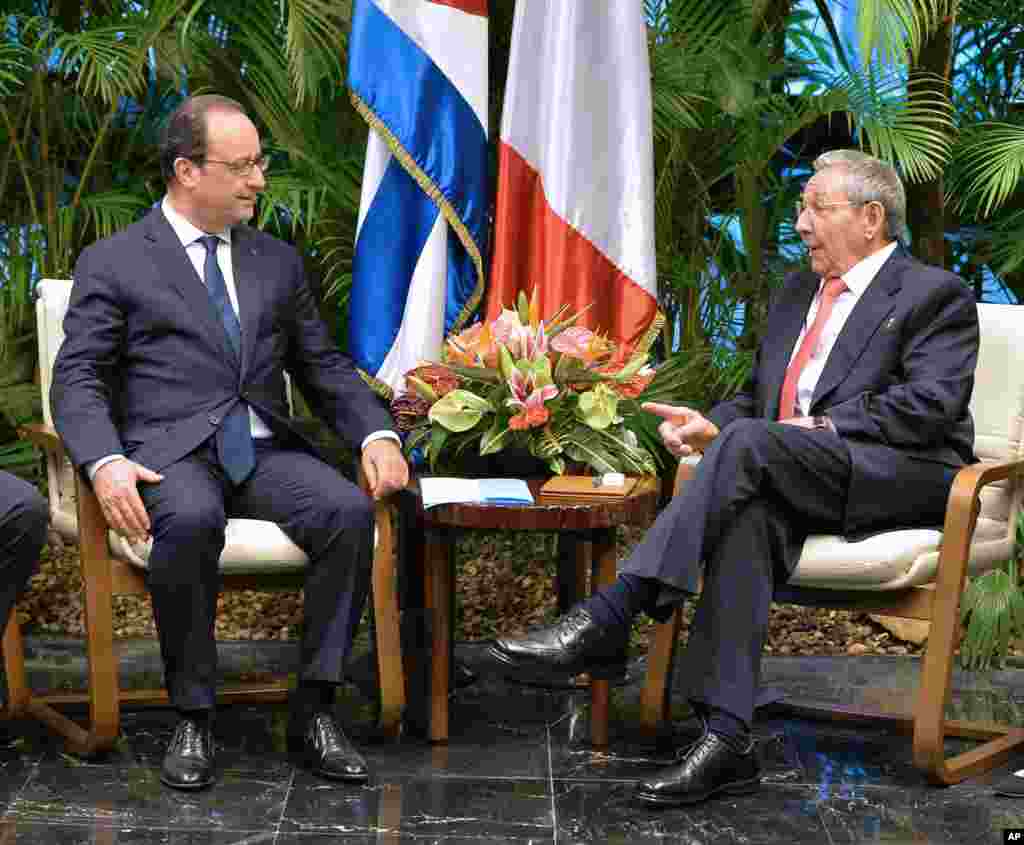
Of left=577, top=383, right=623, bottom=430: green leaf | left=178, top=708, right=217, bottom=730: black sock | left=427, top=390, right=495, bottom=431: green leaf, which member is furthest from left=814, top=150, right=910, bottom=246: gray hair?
left=178, top=708, right=217, bottom=730: black sock

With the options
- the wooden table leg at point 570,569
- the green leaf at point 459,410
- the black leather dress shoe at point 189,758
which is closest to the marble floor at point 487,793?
the black leather dress shoe at point 189,758

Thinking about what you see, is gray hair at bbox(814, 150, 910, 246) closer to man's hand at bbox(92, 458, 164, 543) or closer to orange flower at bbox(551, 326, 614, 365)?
orange flower at bbox(551, 326, 614, 365)

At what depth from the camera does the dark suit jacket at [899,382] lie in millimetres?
3787

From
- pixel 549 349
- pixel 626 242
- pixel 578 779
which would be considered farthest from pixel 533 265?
pixel 578 779

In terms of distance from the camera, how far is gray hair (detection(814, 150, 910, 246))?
4.02 metres

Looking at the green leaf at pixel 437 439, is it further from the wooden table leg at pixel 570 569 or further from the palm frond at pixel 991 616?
the palm frond at pixel 991 616

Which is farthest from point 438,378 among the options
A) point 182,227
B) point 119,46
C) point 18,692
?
point 119,46

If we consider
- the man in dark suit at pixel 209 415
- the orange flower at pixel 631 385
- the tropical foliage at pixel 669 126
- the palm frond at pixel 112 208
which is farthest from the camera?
the palm frond at pixel 112 208

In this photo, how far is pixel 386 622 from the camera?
150 inches

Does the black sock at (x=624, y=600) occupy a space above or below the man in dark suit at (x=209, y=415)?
below

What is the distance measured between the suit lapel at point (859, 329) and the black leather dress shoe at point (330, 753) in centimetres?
137

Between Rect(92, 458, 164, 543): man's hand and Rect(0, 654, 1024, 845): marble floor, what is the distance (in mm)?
547

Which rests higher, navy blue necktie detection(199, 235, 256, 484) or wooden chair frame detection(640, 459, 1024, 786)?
navy blue necktie detection(199, 235, 256, 484)

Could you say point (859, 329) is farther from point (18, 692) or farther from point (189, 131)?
point (18, 692)
